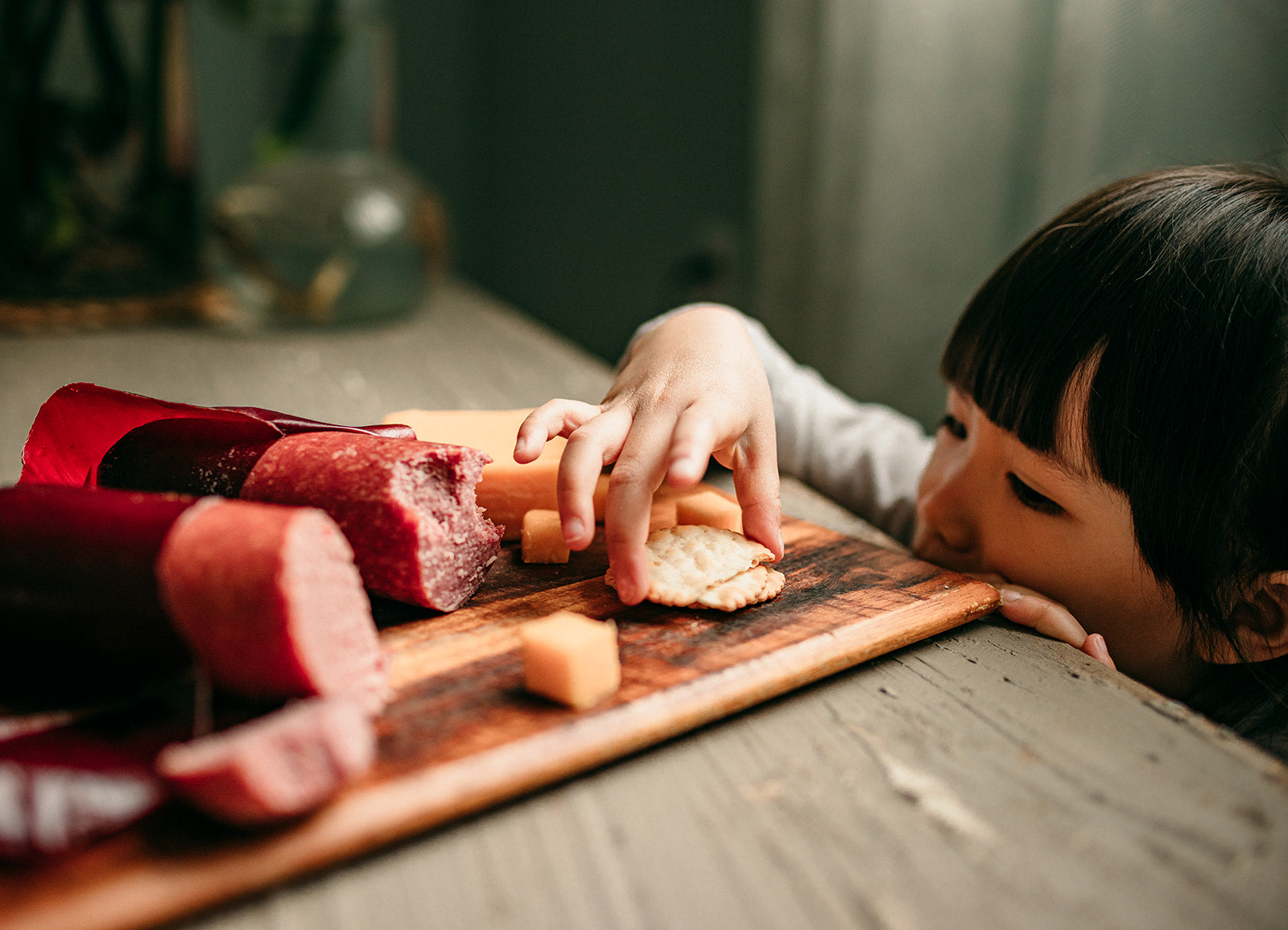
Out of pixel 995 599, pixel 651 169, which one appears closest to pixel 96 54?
pixel 651 169

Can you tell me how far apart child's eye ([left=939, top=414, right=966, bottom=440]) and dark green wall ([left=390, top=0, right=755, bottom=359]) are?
4.04 ft

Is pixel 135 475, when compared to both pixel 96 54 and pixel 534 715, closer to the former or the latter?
pixel 534 715

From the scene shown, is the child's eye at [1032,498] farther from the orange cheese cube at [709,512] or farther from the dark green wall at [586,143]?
the dark green wall at [586,143]

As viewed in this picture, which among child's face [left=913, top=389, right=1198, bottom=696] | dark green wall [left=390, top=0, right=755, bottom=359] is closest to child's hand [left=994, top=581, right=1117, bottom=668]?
child's face [left=913, top=389, right=1198, bottom=696]

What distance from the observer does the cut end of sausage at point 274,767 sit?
430mm

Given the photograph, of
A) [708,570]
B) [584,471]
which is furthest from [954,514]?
[584,471]

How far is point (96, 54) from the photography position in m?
1.81

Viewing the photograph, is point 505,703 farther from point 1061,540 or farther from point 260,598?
point 1061,540

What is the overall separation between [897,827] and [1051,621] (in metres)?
0.31

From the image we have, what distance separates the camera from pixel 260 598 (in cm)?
51

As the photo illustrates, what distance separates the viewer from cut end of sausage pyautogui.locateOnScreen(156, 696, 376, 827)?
430 mm

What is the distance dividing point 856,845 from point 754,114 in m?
1.86

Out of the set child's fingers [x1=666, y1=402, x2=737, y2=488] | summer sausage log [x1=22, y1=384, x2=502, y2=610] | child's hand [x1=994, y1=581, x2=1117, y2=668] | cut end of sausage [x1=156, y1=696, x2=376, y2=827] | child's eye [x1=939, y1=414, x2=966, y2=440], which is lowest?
child's hand [x1=994, y1=581, x2=1117, y2=668]

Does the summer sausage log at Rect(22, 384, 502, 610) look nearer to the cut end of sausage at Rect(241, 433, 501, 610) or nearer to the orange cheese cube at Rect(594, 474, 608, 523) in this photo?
the cut end of sausage at Rect(241, 433, 501, 610)
